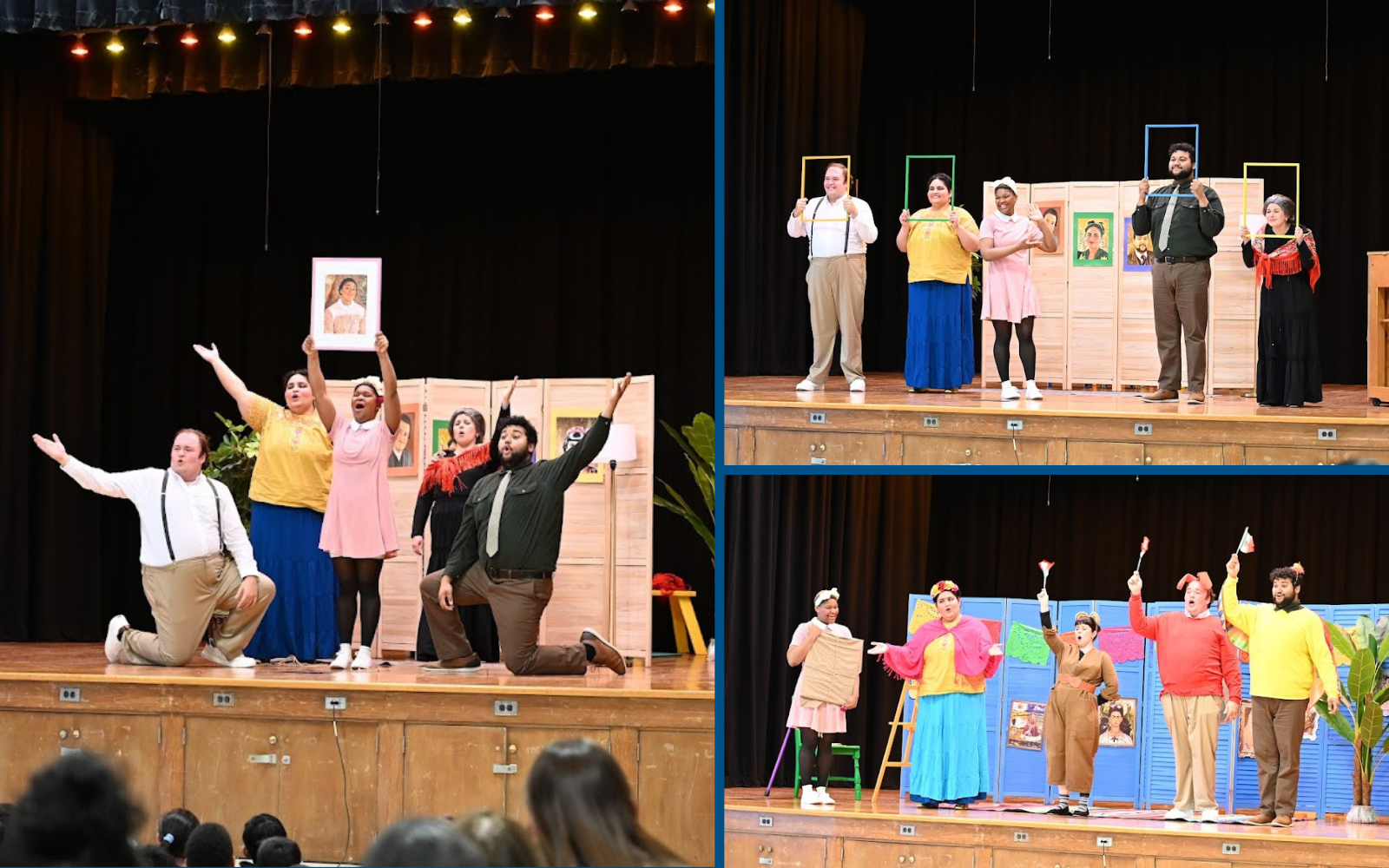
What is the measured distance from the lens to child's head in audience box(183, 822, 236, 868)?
171 inches

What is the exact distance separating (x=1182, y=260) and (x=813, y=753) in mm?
3093

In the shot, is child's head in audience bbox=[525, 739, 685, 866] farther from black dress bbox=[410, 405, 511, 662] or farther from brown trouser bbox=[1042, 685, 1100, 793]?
black dress bbox=[410, 405, 511, 662]

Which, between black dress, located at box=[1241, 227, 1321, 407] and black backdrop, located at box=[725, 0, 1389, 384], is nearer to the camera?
black dress, located at box=[1241, 227, 1321, 407]

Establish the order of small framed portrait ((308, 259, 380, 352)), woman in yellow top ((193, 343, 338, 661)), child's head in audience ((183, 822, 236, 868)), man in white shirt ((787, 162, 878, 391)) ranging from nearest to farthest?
child's head in audience ((183, 822, 236, 868)), man in white shirt ((787, 162, 878, 391)), woman in yellow top ((193, 343, 338, 661)), small framed portrait ((308, 259, 380, 352))

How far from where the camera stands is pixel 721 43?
6125mm

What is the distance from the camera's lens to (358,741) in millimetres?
7934

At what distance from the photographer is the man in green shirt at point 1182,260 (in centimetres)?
797

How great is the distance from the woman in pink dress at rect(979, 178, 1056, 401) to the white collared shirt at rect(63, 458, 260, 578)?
4.06 meters

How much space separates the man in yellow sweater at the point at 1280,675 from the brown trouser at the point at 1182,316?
0.91 meters

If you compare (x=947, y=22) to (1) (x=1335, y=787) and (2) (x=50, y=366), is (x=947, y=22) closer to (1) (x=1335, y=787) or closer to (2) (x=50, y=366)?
(1) (x=1335, y=787)

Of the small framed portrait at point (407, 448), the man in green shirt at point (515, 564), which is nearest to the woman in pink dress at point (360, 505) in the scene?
the man in green shirt at point (515, 564)

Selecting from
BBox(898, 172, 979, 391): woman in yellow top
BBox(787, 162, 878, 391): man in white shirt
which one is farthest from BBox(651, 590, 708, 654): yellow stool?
BBox(787, 162, 878, 391): man in white shirt

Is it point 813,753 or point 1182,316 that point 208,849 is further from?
point 1182,316

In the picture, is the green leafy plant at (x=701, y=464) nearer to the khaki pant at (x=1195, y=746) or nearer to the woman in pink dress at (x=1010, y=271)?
the woman in pink dress at (x=1010, y=271)
